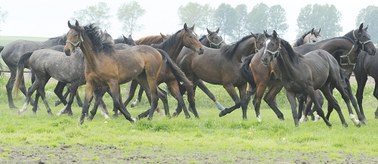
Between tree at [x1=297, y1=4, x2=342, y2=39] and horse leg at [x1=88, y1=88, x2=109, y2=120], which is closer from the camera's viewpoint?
horse leg at [x1=88, y1=88, x2=109, y2=120]

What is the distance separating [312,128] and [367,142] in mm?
2099

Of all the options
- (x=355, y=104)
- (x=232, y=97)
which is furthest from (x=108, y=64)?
(x=355, y=104)

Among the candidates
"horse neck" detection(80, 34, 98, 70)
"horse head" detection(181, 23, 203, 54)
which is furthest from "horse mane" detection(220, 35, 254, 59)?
"horse neck" detection(80, 34, 98, 70)

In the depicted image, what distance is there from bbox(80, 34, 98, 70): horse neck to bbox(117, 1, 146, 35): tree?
316ft

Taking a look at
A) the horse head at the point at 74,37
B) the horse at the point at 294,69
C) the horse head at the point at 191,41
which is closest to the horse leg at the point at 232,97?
the horse head at the point at 191,41

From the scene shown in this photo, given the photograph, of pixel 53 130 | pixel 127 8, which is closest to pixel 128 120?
pixel 53 130

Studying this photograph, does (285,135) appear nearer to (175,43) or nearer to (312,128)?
(312,128)

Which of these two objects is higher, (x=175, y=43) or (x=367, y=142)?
(x=175, y=43)

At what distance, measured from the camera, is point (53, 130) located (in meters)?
12.9

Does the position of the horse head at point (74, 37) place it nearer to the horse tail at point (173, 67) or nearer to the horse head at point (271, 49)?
the horse tail at point (173, 67)

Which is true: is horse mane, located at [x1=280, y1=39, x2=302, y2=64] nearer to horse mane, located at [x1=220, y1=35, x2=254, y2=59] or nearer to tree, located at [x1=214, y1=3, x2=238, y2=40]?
horse mane, located at [x1=220, y1=35, x2=254, y2=59]

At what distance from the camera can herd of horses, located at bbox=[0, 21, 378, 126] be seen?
1377cm

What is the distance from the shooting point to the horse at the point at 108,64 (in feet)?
45.8

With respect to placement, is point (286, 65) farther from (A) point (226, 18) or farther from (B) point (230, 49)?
(A) point (226, 18)
